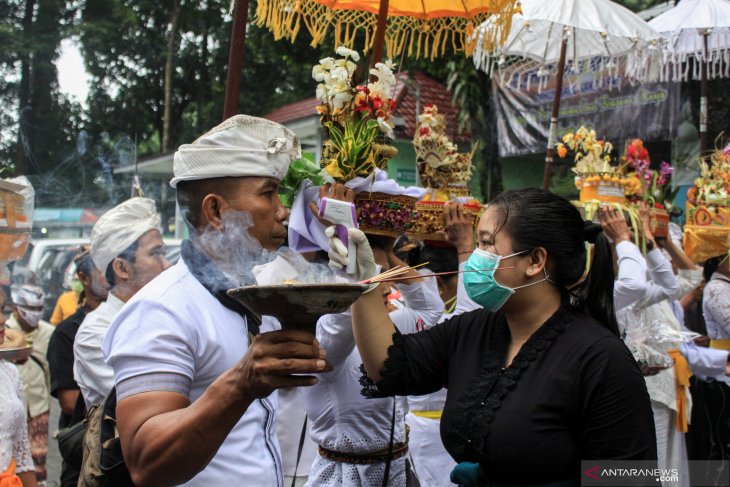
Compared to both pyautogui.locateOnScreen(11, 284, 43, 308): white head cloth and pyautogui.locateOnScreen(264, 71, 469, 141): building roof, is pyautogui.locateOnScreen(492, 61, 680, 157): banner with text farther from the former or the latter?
pyautogui.locateOnScreen(11, 284, 43, 308): white head cloth

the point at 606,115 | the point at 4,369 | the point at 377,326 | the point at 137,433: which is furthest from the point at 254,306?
the point at 606,115

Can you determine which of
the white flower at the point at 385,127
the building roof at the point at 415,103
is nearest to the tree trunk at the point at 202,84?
the building roof at the point at 415,103

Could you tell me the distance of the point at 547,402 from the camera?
2416 millimetres

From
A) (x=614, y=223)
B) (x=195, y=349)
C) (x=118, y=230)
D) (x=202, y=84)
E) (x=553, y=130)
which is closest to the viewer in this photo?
(x=195, y=349)

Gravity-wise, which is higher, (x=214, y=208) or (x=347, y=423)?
(x=214, y=208)

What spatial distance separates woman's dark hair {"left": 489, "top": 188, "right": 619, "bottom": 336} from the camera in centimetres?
272

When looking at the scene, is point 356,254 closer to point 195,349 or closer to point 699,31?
point 195,349

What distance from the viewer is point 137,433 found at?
1.92 m

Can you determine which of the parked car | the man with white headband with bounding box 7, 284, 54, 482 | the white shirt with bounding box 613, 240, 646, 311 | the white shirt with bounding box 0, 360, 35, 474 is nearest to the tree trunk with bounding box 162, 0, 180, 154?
the parked car

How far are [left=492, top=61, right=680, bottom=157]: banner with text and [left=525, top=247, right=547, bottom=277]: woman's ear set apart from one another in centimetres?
588

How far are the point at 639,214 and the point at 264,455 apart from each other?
155 inches

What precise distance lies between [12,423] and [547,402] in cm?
236

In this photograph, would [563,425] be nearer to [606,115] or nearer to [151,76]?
[606,115]

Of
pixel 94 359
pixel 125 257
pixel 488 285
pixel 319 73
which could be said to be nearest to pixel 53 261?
pixel 125 257
